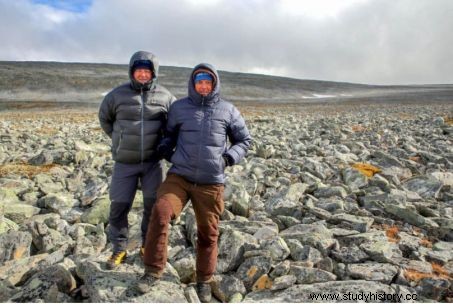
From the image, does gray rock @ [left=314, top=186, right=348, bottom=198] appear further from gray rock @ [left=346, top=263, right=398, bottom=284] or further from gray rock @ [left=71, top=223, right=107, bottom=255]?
gray rock @ [left=71, top=223, right=107, bottom=255]

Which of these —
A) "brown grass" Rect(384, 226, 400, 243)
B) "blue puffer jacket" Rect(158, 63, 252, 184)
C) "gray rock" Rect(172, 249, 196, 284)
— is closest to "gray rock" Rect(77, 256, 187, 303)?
"gray rock" Rect(172, 249, 196, 284)

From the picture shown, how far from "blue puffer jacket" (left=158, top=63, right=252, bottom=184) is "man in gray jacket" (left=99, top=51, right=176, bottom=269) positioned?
18 centimetres

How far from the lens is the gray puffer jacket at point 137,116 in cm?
406

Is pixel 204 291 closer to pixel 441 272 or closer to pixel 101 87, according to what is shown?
pixel 441 272

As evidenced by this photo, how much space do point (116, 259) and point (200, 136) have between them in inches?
55.0

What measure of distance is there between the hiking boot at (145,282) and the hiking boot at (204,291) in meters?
0.42

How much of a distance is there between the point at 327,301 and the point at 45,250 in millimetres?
2975

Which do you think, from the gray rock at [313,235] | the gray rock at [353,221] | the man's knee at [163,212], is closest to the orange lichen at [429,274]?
the gray rock at [313,235]

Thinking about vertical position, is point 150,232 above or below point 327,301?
above

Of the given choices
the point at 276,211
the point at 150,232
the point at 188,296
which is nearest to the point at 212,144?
the point at 150,232

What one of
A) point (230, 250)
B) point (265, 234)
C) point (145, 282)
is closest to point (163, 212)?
point (145, 282)

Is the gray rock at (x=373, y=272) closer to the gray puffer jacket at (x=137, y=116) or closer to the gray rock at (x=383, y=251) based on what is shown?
the gray rock at (x=383, y=251)

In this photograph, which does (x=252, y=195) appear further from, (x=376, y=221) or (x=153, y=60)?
(x=153, y=60)

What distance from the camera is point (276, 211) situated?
576 centimetres
